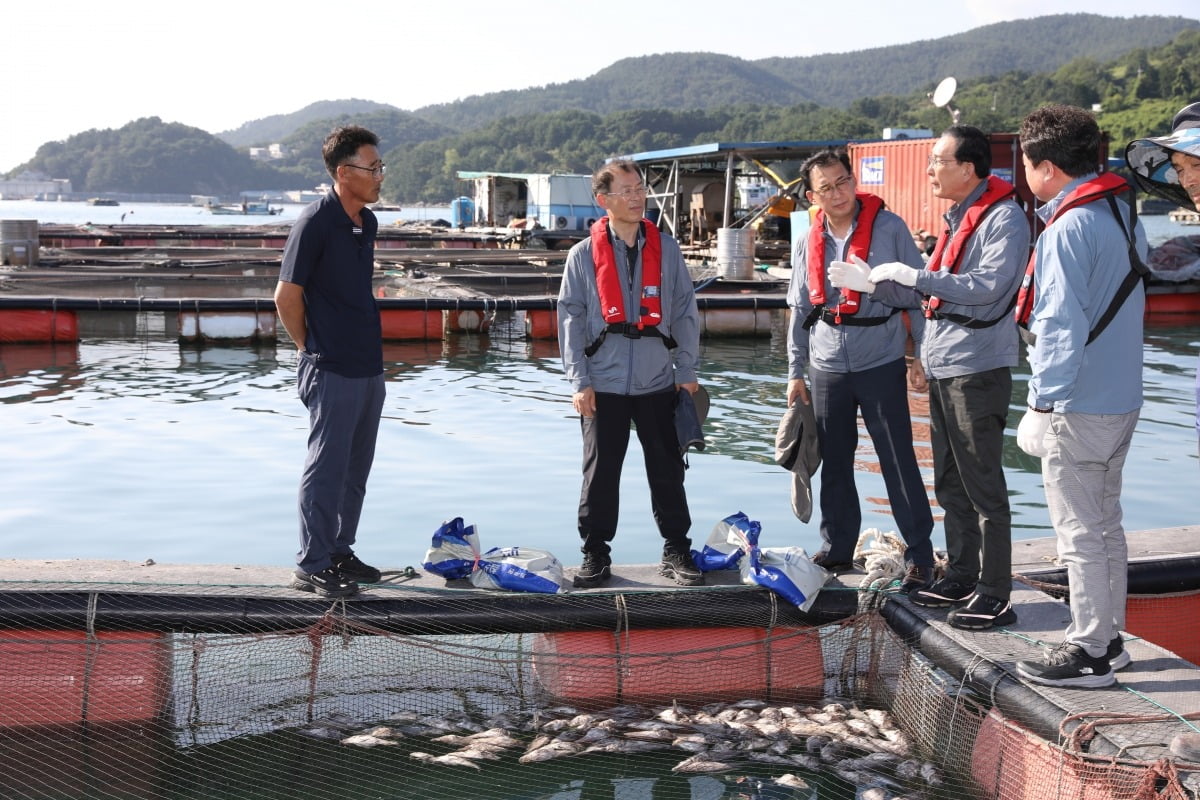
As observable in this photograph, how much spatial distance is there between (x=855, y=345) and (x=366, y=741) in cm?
278

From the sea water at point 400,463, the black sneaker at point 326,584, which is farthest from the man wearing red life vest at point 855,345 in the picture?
the sea water at point 400,463

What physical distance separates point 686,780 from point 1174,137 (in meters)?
3.04

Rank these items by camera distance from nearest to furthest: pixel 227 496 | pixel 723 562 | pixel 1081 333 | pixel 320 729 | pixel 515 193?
1. pixel 1081 333
2. pixel 320 729
3. pixel 723 562
4. pixel 227 496
5. pixel 515 193

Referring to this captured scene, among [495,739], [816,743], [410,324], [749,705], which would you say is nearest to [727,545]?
[749,705]

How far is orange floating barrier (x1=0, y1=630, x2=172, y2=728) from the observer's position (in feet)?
16.5

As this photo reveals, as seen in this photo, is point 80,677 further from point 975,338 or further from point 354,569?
point 975,338

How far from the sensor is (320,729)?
5102 millimetres

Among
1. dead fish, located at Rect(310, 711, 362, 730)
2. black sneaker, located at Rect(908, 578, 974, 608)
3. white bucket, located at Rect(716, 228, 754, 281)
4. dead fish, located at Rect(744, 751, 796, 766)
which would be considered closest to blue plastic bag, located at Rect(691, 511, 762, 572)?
black sneaker, located at Rect(908, 578, 974, 608)

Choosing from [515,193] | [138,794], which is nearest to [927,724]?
[138,794]

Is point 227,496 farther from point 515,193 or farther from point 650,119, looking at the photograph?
point 650,119

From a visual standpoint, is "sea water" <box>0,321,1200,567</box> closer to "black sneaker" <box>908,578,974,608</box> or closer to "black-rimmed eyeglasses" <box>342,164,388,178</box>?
"black sneaker" <box>908,578,974,608</box>

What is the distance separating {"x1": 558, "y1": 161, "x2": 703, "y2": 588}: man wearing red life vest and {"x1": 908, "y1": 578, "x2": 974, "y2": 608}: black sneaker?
104 centimetres

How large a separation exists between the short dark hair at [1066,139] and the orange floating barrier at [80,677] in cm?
413

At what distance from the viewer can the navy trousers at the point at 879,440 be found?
5.30 meters
